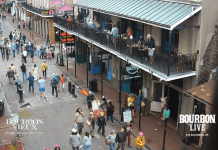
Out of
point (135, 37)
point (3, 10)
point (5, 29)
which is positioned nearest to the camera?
point (135, 37)

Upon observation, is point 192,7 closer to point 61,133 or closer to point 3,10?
point 61,133

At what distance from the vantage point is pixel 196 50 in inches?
486

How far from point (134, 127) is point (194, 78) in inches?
168

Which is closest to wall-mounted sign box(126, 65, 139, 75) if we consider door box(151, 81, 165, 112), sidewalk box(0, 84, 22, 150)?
door box(151, 81, 165, 112)

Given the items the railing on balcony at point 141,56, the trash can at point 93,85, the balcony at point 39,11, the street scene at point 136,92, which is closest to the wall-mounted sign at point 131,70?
the street scene at point 136,92

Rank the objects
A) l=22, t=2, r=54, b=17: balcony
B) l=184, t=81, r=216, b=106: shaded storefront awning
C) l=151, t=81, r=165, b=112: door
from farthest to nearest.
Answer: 1. l=22, t=2, r=54, b=17: balcony
2. l=151, t=81, r=165, b=112: door
3. l=184, t=81, r=216, b=106: shaded storefront awning

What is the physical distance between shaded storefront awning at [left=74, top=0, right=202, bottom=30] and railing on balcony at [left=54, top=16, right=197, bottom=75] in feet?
4.70

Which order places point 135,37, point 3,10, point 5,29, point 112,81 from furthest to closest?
point 3,10
point 5,29
point 112,81
point 135,37

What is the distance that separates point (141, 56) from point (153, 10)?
238cm

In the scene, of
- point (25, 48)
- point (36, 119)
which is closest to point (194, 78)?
point (36, 119)

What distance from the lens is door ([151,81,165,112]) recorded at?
51.4ft

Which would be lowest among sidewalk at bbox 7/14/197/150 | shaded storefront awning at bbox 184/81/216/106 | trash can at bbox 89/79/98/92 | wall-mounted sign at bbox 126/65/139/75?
sidewalk at bbox 7/14/197/150

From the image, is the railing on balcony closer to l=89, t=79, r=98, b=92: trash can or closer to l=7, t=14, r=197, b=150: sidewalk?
l=89, t=79, r=98, b=92: trash can

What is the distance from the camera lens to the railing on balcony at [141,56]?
1200 centimetres
